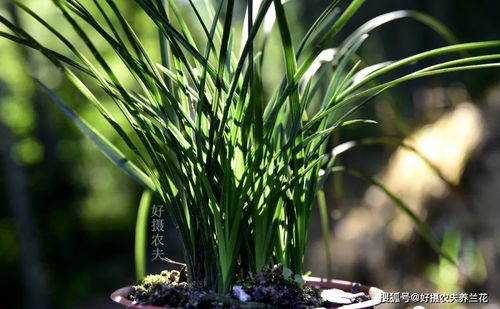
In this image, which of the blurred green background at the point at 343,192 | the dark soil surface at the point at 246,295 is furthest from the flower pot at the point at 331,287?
the blurred green background at the point at 343,192

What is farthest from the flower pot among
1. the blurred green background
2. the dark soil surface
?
the blurred green background

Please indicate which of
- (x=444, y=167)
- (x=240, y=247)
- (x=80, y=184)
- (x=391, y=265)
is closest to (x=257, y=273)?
(x=240, y=247)

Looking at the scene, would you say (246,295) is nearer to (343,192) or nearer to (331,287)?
(331,287)

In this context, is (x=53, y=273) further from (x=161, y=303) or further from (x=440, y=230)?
(x=161, y=303)

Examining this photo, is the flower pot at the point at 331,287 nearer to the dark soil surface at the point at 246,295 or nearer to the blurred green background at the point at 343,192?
the dark soil surface at the point at 246,295

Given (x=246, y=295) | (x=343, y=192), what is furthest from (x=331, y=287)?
(x=343, y=192)

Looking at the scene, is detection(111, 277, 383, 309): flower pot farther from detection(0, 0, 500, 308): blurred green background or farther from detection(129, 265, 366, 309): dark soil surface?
detection(0, 0, 500, 308): blurred green background

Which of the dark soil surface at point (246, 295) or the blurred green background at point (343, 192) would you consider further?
the blurred green background at point (343, 192)
